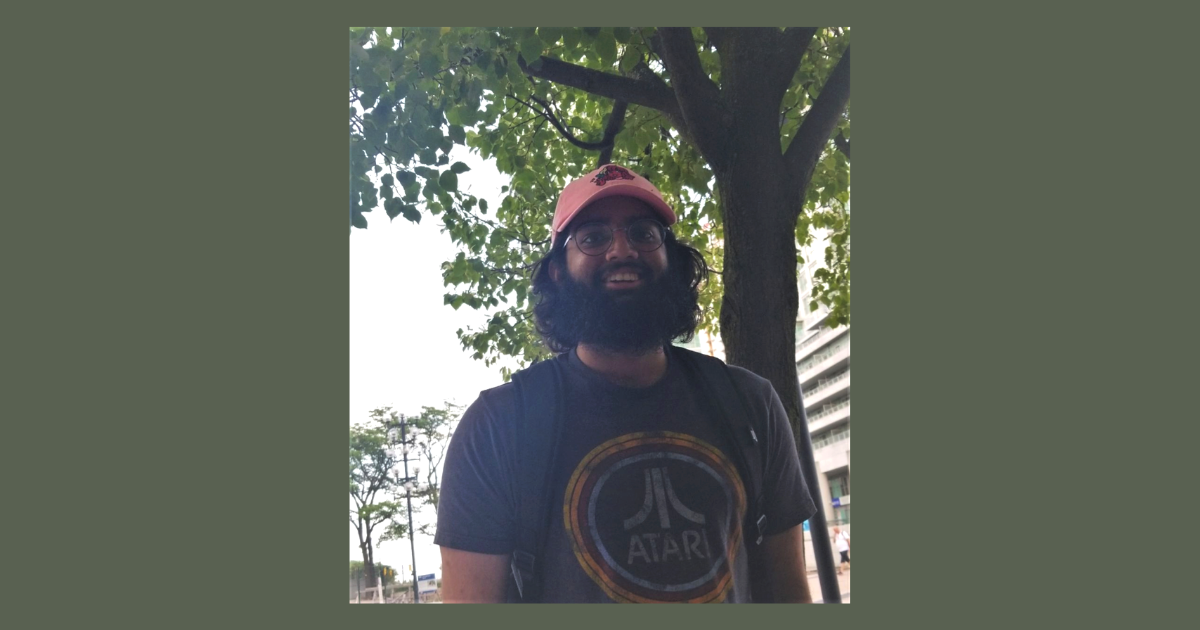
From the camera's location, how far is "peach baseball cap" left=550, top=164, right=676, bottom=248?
10.8 feet

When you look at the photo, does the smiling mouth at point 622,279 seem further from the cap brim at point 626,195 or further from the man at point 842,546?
the man at point 842,546

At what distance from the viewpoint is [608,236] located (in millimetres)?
3264

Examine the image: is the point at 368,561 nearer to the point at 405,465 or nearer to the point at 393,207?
the point at 405,465

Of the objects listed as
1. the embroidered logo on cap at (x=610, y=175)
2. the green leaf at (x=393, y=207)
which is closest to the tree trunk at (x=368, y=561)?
the green leaf at (x=393, y=207)

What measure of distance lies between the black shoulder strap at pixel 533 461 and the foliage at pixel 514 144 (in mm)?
266

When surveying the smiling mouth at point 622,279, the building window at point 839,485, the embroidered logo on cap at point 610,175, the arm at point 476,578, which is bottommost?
the arm at point 476,578

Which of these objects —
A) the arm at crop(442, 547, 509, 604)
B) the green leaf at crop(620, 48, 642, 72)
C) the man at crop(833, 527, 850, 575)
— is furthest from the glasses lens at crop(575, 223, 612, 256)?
the man at crop(833, 527, 850, 575)

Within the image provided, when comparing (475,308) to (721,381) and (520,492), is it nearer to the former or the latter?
(520,492)

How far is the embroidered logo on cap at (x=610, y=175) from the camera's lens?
3311mm

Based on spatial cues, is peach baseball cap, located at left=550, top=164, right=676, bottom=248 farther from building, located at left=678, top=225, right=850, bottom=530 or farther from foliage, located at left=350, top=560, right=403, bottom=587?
foliage, located at left=350, top=560, right=403, bottom=587

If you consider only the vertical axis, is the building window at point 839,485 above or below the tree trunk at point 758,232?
below

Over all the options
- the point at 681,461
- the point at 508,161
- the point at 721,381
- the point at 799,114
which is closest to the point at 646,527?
the point at 681,461

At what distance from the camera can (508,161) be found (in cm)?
365

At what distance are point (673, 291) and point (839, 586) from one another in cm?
122
